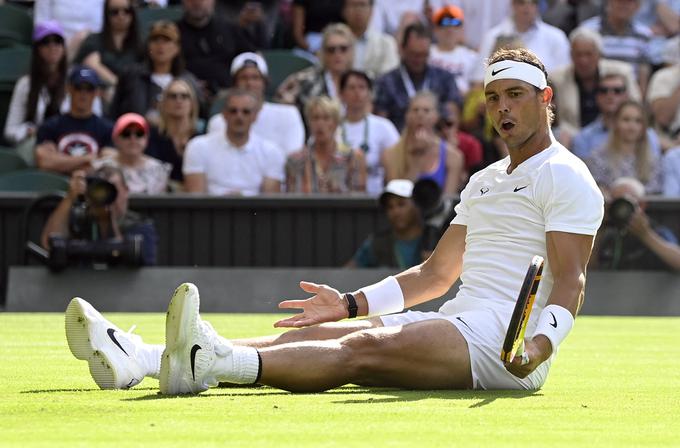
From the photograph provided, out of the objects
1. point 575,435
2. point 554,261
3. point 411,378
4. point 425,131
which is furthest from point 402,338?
point 425,131

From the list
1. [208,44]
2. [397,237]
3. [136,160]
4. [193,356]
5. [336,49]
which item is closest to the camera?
[193,356]

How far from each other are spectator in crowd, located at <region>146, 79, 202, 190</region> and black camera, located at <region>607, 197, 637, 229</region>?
4193 mm

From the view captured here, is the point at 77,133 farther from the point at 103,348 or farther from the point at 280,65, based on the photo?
the point at 103,348

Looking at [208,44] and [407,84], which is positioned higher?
[208,44]

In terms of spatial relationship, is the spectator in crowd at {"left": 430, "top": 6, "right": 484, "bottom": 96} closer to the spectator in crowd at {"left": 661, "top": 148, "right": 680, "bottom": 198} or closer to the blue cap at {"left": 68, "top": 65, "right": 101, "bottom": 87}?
the spectator in crowd at {"left": 661, "top": 148, "right": 680, "bottom": 198}

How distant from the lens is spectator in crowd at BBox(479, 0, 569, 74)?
53.5 feet

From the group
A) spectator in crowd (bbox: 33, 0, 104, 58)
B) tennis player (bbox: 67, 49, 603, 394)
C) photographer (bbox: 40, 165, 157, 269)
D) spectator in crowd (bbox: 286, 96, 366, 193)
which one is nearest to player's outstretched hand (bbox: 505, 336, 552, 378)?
tennis player (bbox: 67, 49, 603, 394)

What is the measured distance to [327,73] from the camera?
50.8 feet

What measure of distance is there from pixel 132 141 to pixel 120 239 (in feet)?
3.87

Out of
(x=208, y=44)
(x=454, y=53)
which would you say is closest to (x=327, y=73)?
(x=208, y=44)

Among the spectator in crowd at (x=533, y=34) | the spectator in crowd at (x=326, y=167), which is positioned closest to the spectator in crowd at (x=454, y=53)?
the spectator in crowd at (x=533, y=34)

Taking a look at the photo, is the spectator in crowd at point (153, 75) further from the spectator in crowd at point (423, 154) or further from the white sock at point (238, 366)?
the white sock at point (238, 366)

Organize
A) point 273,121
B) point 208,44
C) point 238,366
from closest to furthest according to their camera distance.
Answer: point 238,366
point 273,121
point 208,44

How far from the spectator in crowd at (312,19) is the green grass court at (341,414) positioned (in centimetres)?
976
